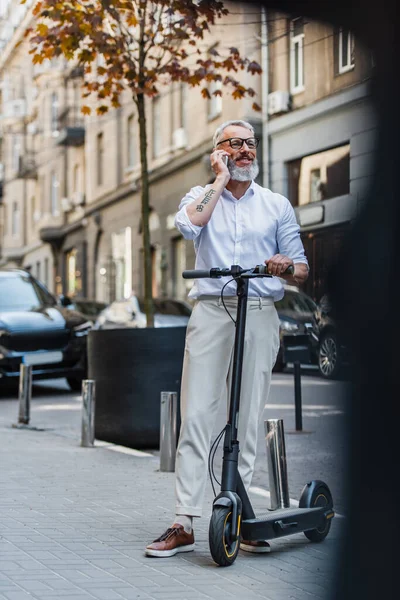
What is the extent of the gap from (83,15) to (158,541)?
5554mm

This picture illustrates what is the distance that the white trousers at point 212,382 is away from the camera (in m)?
4.43

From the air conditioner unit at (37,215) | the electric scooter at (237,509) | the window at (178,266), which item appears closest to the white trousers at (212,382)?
the electric scooter at (237,509)

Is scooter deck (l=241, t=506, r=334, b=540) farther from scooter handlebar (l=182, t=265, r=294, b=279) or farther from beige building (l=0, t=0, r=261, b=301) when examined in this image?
beige building (l=0, t=0, r=261, b=301)

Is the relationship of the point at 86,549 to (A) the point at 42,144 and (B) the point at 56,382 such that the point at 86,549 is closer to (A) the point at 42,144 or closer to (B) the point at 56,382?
(B) the point at 56,382

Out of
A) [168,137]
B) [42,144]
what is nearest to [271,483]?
[168,137]

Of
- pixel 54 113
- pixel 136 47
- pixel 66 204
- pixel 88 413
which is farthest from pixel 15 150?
pixel 88 413

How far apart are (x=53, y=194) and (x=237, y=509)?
43.7 metres

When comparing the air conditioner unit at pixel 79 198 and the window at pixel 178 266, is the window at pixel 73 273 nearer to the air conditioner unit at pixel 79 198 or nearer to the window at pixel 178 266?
the air conditioner unit at pixel 79 198

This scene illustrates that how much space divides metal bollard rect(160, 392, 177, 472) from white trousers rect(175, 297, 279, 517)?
275cm

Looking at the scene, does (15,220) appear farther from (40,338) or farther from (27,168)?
(40,338)

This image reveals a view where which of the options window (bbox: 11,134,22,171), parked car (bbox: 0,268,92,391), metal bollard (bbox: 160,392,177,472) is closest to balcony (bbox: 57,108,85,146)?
window (bbox: 11,134,22,171)

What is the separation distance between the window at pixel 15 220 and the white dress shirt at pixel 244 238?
2128 inches

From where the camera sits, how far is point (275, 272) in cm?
414

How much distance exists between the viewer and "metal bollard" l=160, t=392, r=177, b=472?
284 inches
